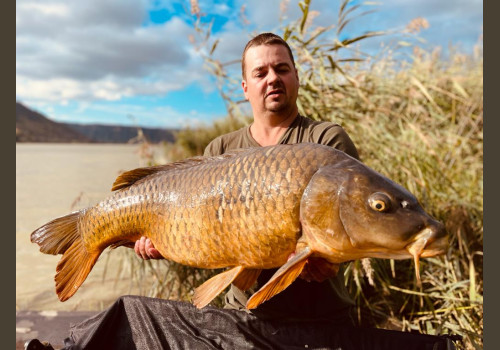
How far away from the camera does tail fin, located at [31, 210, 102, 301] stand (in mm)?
1751

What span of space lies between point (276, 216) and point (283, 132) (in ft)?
2.38

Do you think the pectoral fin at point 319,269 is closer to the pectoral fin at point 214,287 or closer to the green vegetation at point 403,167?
the pectoral fin at point 214,287

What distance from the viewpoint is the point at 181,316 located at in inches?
76.6

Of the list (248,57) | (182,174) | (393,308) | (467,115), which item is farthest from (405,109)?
(182,174)

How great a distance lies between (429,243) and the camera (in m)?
1.12

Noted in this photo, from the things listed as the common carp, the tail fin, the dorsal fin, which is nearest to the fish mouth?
the common carp

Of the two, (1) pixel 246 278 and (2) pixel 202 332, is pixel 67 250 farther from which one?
(1) pixel 246 278

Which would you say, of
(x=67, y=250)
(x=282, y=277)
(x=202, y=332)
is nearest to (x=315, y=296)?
(x=202, y=332)

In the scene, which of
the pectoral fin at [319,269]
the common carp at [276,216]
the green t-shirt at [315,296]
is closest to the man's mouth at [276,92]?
the green t-shirt at [315,296]

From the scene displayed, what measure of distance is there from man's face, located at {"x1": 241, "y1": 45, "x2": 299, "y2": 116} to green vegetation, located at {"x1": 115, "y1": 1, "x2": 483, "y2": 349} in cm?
99

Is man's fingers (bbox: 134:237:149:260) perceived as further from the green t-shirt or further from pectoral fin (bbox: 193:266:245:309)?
the green t-shirt

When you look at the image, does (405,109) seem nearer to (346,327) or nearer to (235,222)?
(346,327)

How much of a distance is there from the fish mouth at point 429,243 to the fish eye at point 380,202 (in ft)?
0.38

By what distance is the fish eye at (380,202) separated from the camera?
119cm
